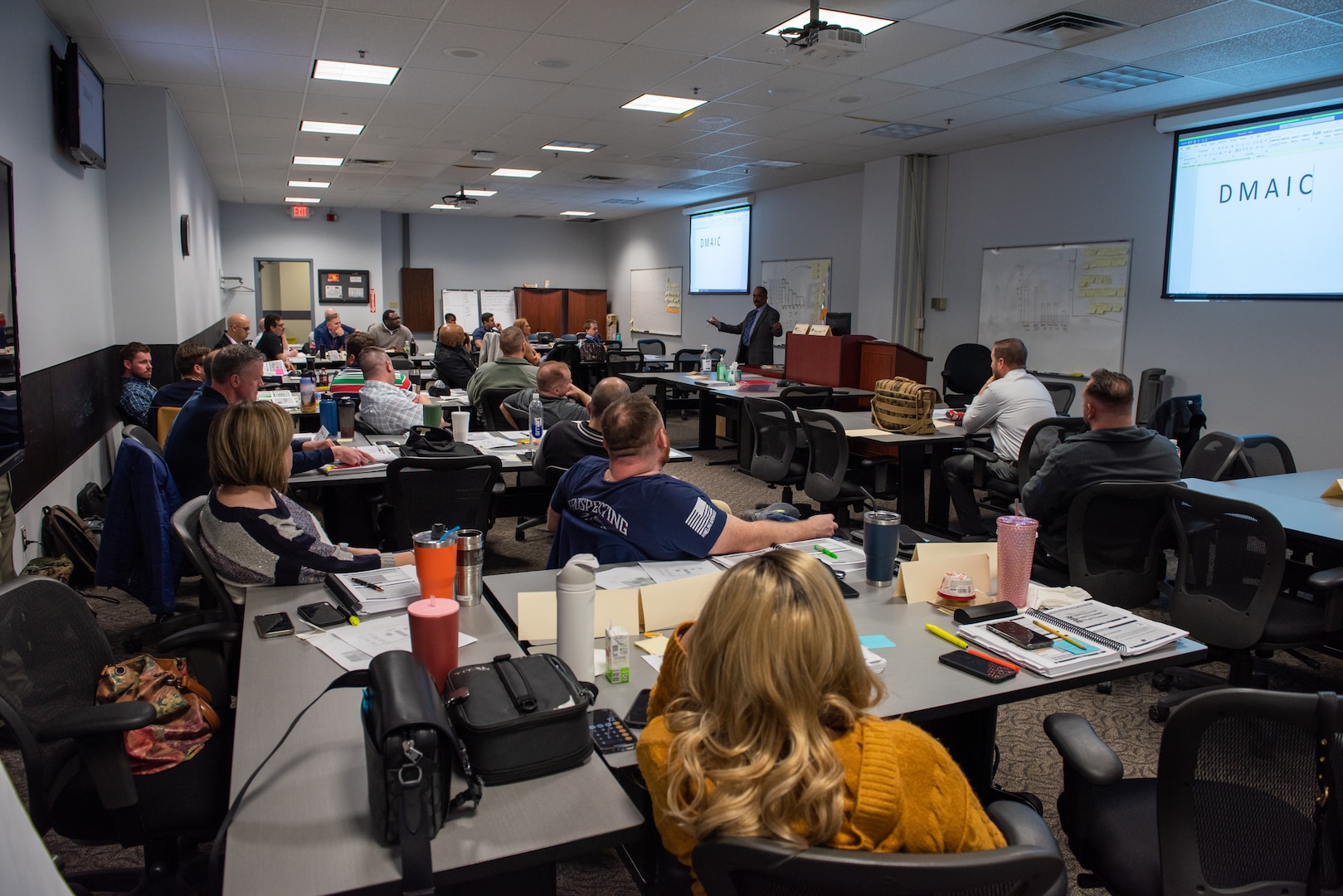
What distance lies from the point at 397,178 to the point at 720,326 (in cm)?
464

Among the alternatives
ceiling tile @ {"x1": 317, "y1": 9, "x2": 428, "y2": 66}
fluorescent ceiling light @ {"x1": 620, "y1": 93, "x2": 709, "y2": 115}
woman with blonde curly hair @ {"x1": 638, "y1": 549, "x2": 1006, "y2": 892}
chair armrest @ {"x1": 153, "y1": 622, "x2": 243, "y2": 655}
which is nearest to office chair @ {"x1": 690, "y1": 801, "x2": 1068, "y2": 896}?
woman with blonde curly hair @ {"x1": 638, "y1": 549, "x2": 1006, "y2": 892}

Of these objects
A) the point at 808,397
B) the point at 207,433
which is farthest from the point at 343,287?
the point at 207,433

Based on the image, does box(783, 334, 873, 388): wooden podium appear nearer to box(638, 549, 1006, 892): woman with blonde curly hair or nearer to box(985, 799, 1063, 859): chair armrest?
box(985, 799, 1063, 859): chair armrest

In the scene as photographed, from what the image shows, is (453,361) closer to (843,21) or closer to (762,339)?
(762,339)

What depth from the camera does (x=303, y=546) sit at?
2.28 m

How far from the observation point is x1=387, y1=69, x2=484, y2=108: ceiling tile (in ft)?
19.5

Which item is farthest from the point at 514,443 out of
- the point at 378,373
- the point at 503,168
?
the point at 503,168

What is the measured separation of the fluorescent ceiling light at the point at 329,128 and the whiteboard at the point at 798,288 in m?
5.51

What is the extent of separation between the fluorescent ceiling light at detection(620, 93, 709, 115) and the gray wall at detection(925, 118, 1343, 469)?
10.7 feet

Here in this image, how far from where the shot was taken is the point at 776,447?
5.73 meters

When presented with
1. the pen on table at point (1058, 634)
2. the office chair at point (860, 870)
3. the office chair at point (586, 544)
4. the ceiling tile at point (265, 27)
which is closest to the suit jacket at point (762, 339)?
the ceiling tile at point (265, 27)

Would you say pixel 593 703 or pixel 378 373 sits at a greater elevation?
pixel 378 373

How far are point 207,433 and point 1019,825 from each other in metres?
3.40

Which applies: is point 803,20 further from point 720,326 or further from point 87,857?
point 720,326
